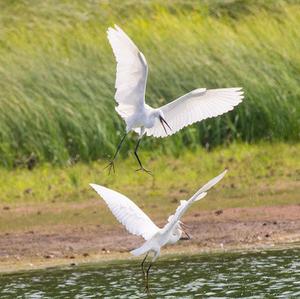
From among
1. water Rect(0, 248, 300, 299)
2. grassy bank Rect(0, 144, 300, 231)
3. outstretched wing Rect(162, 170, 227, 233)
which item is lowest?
water Rect(0, 248, 300, 299)

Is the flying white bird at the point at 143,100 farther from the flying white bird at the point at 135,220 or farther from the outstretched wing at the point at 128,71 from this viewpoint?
the flying white bird at the point at 135,220

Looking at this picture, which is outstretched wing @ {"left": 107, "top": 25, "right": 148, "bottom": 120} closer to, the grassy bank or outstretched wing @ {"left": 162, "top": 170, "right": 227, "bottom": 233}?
outstretched wing @ {"left": 162, "top": 170, "right": 227, "bottom": 233}

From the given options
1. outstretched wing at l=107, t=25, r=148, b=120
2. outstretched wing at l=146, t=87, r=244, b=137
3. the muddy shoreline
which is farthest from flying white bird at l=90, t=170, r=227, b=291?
the muddy shoreline

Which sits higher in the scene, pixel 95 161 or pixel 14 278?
pixel 95 161

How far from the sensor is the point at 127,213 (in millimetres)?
10516

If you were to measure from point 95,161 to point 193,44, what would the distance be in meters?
2.56

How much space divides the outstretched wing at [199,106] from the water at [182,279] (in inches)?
51.7

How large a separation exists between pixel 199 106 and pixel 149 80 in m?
5.38

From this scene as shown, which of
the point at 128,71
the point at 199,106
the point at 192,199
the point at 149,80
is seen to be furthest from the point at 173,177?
the point at 192,199

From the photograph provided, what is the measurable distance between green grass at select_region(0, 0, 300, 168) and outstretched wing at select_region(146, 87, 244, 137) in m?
4.47

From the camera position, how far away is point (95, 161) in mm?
16750

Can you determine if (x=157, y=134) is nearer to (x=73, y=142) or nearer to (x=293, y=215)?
(x=293, y=215)

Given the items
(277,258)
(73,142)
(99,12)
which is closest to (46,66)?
(73,142)

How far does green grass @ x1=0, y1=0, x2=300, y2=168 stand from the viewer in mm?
16875
